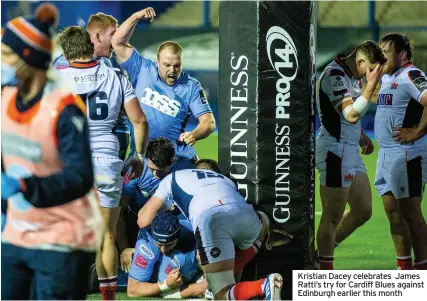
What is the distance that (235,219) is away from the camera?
6.55 m

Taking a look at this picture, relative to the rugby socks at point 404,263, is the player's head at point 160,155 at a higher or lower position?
higher

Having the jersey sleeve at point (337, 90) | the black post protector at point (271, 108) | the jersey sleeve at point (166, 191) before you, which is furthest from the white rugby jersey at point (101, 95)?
the jersey sleeve at point (337, 90)

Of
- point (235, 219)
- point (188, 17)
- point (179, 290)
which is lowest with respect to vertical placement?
point (179, 290)

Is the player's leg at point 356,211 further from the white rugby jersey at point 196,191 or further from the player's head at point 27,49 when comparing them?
the player's head at point 27,49

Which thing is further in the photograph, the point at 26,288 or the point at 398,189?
the point at 398,189

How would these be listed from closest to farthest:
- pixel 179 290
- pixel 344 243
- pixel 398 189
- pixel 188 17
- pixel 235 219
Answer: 1. pixel 235 219
2. pixel 179 290
3. pixel 398 189
4. pixel 344 243
5. pixel 188 17

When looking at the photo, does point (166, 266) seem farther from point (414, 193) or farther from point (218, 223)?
point (414, 193)

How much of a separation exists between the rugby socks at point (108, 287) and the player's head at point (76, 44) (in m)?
1.46

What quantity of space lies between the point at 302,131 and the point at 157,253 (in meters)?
1.29

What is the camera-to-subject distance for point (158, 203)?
22.0 feet

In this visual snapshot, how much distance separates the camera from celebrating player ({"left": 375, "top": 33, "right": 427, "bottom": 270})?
7512 millimetres

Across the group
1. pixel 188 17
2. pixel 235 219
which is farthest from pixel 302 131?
pixel 188 17

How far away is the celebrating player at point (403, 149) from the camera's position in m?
7.51

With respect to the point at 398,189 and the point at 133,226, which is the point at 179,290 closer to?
the point at 133,226
